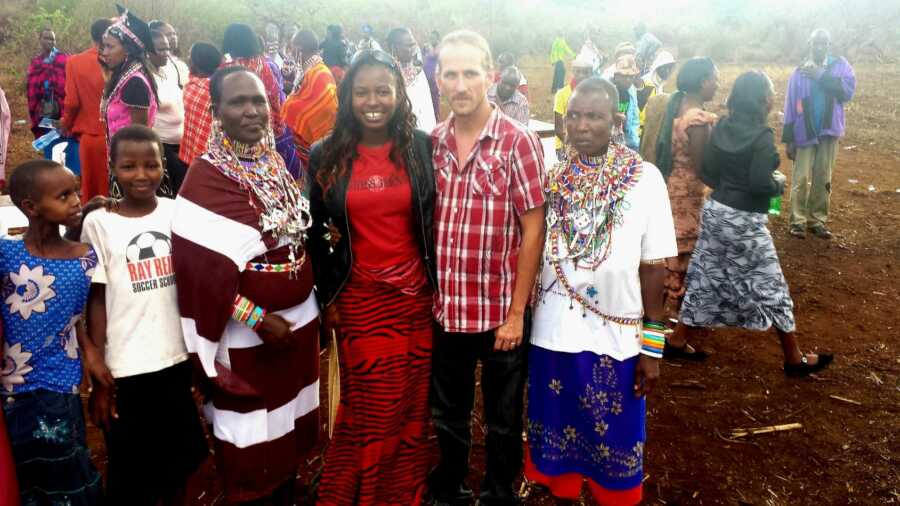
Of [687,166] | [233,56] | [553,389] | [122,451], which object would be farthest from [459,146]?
[233,56]

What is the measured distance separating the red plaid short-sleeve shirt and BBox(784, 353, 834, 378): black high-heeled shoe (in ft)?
8.48

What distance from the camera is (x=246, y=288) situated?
2.37 metres

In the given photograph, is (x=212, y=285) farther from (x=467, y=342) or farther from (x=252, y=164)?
(x=467, y=342)

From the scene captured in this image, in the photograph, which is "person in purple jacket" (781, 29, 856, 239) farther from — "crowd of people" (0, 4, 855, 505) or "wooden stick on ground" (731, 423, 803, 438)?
"crowd of people" (0, 4, 855, 505)

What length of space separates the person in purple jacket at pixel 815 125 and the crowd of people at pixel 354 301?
5.23 meters

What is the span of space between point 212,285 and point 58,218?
53cm

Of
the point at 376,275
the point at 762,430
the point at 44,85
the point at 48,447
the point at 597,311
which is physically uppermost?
the point at 44,85

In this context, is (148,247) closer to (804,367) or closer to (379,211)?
(379,211)

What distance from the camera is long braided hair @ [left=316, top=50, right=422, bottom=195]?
246 centimetres

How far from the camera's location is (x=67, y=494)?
7.32ft

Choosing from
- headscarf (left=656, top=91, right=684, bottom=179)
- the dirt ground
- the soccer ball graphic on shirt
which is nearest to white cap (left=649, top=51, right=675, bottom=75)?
the dirt ground

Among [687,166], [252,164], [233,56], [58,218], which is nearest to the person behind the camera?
[58,218]

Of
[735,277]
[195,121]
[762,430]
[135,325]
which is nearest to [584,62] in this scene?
[735,277]

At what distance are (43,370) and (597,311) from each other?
190 cm
